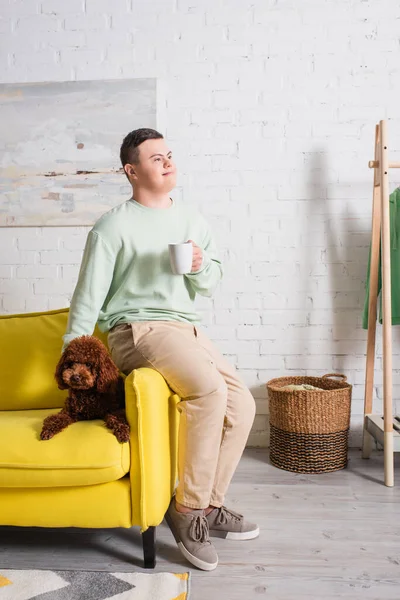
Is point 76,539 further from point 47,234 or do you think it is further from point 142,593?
point 47,234

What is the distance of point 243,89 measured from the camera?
298cm

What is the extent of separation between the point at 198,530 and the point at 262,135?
6.27ft

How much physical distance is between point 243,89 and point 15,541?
221 centimetres

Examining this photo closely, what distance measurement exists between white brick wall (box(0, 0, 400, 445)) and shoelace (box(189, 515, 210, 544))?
1.26m

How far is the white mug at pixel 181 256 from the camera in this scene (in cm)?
179

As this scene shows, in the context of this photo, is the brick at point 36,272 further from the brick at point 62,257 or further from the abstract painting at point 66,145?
the abstract painting at point 66,145

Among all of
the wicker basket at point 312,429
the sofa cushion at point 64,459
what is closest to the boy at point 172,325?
the sofa cushion at point 64,459

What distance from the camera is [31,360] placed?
2260 millimetres

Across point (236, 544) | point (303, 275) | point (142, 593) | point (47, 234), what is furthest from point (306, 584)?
point (47, 234)

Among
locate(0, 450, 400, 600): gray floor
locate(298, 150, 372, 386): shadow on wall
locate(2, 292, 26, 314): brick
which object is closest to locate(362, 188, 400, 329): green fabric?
locate(298, 150, 372, 386): shadow on wall

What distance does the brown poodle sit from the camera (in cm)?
175

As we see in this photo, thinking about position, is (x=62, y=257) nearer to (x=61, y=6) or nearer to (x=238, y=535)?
(x=61, y=6)

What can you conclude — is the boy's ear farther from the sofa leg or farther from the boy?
the sofa leg

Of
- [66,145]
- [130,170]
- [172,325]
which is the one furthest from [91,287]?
[66,145]
